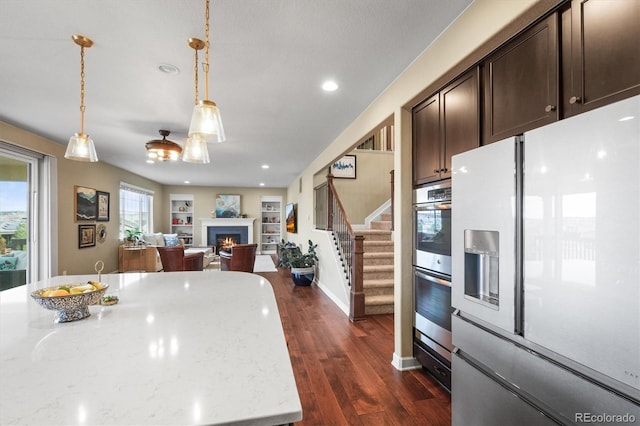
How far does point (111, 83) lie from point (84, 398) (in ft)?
8.76

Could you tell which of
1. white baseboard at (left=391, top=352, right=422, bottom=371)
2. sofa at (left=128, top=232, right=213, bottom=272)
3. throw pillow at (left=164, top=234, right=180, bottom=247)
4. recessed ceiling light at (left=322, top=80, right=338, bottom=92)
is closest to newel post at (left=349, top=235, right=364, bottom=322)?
white baseboard at (left=391, top=352, right=422, bottom=371)

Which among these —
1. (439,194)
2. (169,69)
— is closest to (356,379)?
(439,194)

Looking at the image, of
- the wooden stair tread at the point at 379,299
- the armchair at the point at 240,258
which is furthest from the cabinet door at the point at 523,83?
the armchair at the point at 240,258

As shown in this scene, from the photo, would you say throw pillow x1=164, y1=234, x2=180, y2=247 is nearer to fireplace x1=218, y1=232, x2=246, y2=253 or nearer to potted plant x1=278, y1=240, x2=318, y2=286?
fireplace x1=218, y1=232, x2=246, y2=253

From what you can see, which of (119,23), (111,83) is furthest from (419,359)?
(111,83)

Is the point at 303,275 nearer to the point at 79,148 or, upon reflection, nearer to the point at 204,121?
the point at 79,148

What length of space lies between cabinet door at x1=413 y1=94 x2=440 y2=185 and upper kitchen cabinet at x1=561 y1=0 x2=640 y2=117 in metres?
0.93

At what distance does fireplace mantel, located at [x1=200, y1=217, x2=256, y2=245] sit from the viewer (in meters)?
10.0

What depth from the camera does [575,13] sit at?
1234 millimetres

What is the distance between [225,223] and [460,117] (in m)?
9.24

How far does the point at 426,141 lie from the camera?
7.58ft

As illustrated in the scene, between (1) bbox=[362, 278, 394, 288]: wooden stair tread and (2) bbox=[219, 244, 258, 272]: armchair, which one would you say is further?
(2) bbox=[219, 244, 258, 272]: armchair

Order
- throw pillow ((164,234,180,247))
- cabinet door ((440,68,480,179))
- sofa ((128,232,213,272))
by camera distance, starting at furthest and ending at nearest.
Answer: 1. throw pillow ((164,234,180,247))
2. sofa ((128,232,213,272))
3. cabinet door ((440,68,480,179))

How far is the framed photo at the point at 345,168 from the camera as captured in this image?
6262 millimetres
